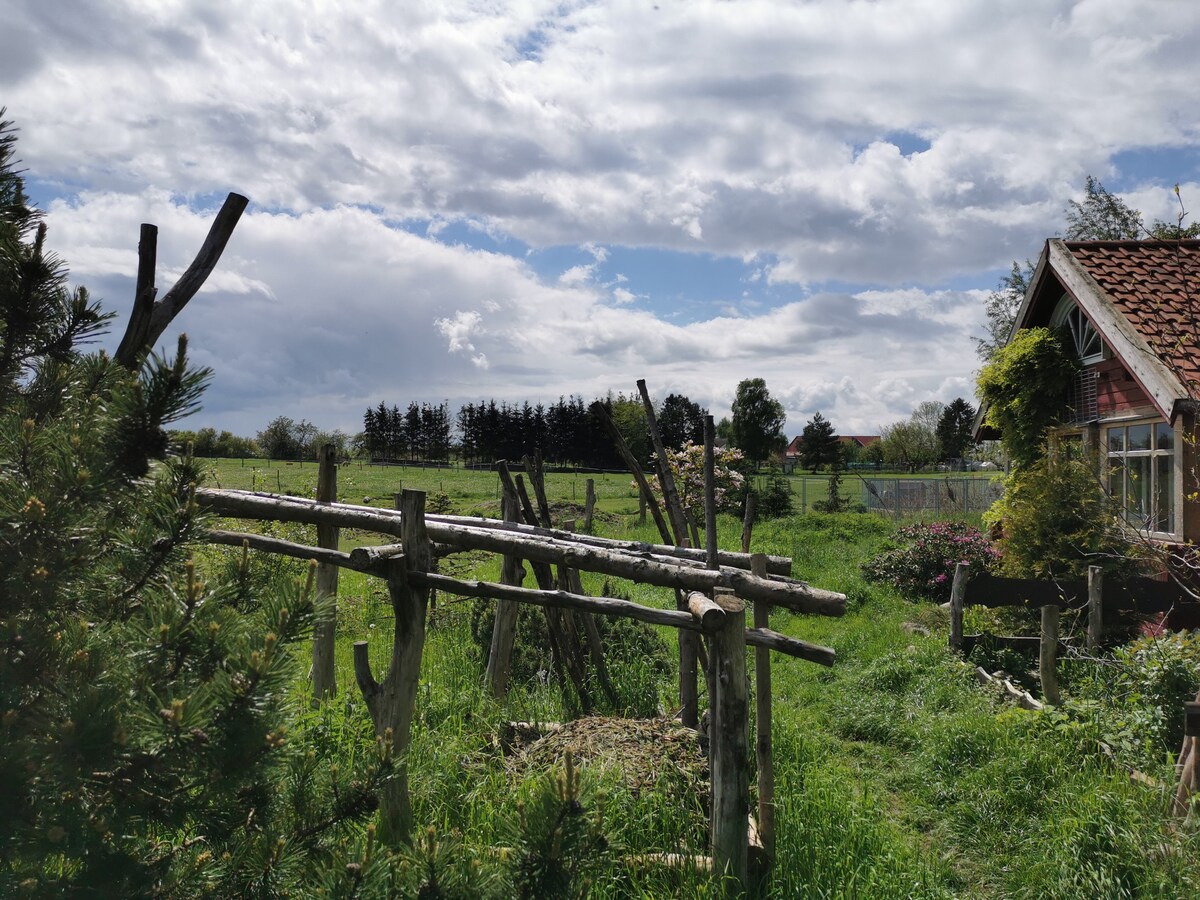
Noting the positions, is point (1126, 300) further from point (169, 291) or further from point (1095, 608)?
point (169, 291)

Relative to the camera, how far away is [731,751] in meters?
3.61

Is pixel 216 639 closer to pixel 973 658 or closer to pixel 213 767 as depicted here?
pixel 213 767

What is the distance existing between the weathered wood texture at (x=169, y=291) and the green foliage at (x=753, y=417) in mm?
43876

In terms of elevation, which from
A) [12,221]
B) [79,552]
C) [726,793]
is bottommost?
[726,793]

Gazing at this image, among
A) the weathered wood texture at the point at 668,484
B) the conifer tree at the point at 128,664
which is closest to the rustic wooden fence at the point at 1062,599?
the weathered wood texture at the point at 668,484

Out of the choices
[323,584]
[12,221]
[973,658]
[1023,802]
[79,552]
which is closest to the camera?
[79,552]

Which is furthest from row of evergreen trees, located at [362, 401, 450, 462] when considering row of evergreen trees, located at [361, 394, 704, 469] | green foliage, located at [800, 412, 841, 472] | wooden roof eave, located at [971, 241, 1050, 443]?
wooden roof eave, located at [971, 241, 1050, 443]

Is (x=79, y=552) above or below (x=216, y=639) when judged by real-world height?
above

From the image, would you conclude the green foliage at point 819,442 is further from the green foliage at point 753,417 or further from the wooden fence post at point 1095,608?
the wooden fence post at point 1095,608

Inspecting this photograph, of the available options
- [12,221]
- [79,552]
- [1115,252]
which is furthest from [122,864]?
[1115,252]

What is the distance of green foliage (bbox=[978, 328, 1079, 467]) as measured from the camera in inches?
485

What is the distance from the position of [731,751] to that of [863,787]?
273cm

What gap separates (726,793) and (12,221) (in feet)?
10.8

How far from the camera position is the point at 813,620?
11125mm
